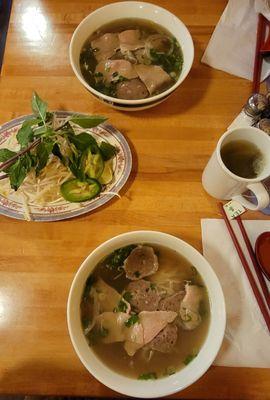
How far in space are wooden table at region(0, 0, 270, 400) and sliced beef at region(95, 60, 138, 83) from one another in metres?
0.10

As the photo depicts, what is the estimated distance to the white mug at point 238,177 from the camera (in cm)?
94

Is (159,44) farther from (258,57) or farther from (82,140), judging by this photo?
(82,140)

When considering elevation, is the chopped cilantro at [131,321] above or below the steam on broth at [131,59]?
below

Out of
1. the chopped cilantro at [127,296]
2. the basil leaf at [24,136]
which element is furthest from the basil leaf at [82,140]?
the chopped cilantro at [127,296]

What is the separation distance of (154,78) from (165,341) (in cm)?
79

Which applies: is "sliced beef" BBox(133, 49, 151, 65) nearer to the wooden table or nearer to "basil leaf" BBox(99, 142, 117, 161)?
the wooden table

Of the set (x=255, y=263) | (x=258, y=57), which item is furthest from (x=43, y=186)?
(x=258, y=57)

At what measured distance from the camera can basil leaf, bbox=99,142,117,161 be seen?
1121 mm

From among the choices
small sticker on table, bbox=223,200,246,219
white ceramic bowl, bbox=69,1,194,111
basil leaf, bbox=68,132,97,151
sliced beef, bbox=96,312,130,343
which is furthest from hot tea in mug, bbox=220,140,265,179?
sliced beef, bbox=96,312,130,343

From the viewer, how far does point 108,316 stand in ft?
3.01

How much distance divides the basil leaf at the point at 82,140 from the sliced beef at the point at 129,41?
37cm

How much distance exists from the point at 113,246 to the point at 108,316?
0.57 ft

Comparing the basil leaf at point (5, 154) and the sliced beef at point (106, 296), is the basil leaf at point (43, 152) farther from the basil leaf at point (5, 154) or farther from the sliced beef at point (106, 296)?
the sliced beef at point (106, 296)

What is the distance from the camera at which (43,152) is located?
3.37ft
